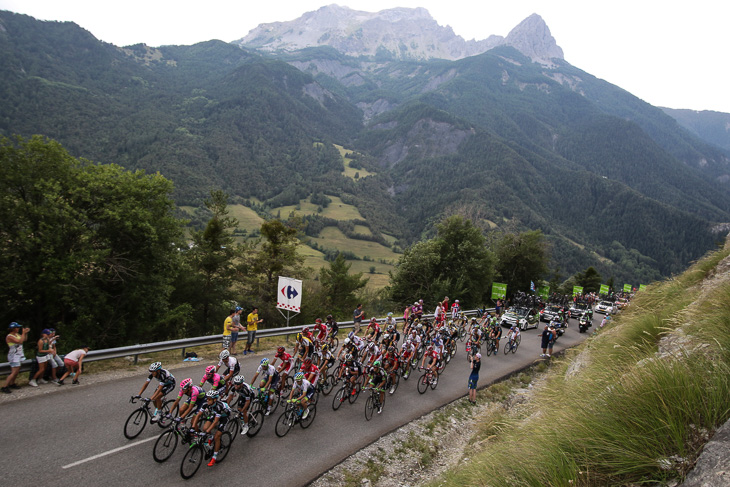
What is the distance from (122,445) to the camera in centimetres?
830

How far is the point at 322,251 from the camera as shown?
405 feet

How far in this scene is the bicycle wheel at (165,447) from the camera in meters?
7.98

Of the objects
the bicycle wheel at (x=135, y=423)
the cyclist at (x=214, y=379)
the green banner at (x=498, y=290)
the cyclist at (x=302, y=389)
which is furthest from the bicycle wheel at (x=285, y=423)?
the green banner at (x=498, y=290)

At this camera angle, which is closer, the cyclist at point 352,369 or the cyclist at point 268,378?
the cyclist at point 268,378

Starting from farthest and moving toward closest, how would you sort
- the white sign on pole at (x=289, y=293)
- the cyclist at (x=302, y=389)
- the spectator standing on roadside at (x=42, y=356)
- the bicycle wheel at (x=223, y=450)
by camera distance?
the white sign on pole at (x=289, y=293), the spectator standing on roadside at (x=42, y=356), the cyclist at (x=302, y=389), the bicycle wheel at (x=223, y=450)

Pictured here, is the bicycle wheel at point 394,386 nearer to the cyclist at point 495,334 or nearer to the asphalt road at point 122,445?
the asphalt road at point 122,445

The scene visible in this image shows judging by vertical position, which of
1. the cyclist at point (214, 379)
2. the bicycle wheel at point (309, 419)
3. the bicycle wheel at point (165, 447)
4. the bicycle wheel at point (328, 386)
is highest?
the cyclist at point (214, 379)

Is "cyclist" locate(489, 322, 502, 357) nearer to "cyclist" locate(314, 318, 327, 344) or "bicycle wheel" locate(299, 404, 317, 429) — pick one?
"cyclist" locate(314, 318, 327, 344)

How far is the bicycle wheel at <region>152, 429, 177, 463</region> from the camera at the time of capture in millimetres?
7975

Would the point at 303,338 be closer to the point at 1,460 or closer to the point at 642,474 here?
the point at 1,460

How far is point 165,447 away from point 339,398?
18.3 ft

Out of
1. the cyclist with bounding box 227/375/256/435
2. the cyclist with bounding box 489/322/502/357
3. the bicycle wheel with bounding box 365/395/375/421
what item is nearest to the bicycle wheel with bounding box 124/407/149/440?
the cyclist with bounding box 227/375/256/435

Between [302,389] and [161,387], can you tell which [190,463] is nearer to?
[161,387]

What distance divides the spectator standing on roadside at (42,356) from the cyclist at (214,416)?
605cm
